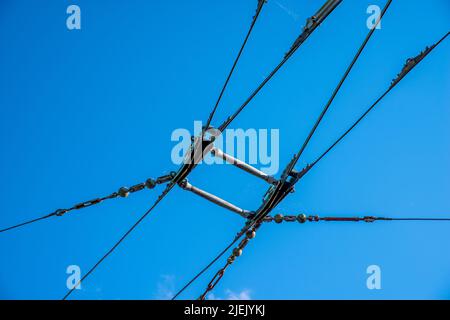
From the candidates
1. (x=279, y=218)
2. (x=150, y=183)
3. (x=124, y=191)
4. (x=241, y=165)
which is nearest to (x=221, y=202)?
(x=241, y=165)

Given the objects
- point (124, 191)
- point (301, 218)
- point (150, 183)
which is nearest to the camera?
point (301, 218)

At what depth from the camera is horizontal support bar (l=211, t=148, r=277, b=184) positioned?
9.43 metres

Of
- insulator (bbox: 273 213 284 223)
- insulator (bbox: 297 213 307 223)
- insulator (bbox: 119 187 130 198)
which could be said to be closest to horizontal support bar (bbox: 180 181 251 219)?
insulator (bbox: 273 213 284 223)

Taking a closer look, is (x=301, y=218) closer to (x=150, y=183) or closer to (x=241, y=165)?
(x=241, y=165)

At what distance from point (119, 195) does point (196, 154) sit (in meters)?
1.95

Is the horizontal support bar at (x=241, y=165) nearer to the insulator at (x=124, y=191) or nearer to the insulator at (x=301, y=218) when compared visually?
the insulator at (x=301, y=218)

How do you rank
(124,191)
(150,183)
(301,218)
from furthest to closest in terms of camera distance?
(124,191)
(150,183)
(301,218)

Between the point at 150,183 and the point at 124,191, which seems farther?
the point at 124,191

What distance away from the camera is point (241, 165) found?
9.77m
